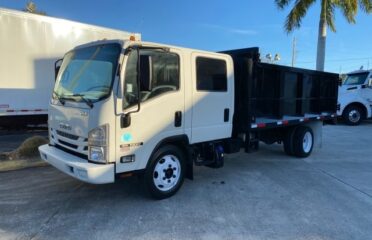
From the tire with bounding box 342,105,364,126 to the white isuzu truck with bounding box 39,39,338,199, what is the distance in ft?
35.4

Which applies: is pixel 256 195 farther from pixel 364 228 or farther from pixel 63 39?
pixel 63 39

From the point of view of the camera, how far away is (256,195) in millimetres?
5215

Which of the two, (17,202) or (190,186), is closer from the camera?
(17,202)

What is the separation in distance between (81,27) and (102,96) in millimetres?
6403

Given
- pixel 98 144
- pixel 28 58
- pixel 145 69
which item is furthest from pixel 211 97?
pixel 28 58

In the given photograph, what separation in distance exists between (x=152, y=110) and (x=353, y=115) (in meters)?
14.2

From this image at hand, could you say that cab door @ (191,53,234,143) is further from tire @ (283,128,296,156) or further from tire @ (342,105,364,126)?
tire @ (342,105,364,126)

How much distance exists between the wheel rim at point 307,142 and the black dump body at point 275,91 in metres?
0.58

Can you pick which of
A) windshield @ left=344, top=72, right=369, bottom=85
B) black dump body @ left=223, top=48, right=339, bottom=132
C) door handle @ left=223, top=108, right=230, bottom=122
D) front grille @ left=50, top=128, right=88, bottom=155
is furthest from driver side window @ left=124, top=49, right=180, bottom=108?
windshield @ left=344, top=72, right=369, bottom=85

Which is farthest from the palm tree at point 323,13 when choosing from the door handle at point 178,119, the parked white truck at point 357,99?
the door handle at point 178,119

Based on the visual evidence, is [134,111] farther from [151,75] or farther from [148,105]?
[151,75]

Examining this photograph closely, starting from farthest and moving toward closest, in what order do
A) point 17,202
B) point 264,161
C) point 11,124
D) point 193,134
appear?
point 11,124 → point 264,161 → point 193,134 → point 17,202

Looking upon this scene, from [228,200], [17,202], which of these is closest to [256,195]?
[228,200]

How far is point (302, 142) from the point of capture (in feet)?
25.8
